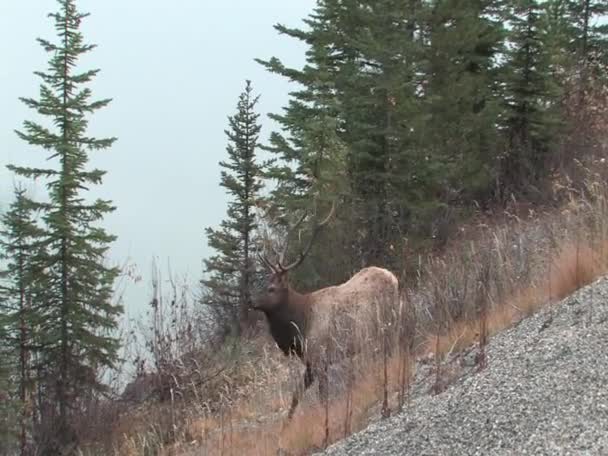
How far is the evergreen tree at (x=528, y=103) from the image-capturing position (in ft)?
53.5

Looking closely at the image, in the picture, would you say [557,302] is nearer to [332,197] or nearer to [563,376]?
[563,376]

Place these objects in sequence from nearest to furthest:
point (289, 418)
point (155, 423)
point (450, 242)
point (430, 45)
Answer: point (289, 418) → point (155, 423) → point (450, 242) → point (430, 45)

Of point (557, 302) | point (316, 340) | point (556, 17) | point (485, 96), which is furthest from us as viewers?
point (556, 17)

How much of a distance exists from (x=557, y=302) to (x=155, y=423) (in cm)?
577

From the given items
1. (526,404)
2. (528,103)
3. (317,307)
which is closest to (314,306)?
(317,307)

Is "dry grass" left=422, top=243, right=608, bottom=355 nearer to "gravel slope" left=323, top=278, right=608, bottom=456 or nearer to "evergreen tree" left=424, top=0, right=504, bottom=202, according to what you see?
"gravel slope" left=323, top=278, right=608, bottom=456

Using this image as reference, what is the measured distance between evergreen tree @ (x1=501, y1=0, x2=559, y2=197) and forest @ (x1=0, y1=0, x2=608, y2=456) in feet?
0.14

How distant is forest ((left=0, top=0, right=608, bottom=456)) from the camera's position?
1177cm

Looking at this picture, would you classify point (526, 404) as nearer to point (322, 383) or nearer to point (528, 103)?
point (322, 383)

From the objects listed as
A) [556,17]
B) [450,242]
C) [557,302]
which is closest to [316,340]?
[557,302]

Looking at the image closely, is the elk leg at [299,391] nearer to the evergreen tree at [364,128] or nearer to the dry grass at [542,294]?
the dry grass at [542,294]

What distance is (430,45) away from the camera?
53.3ft

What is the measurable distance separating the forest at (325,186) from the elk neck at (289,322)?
3.75 ft

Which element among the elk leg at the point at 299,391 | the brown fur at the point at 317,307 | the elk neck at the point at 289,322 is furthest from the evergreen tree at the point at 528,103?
the elk leg at the point at 299,391
